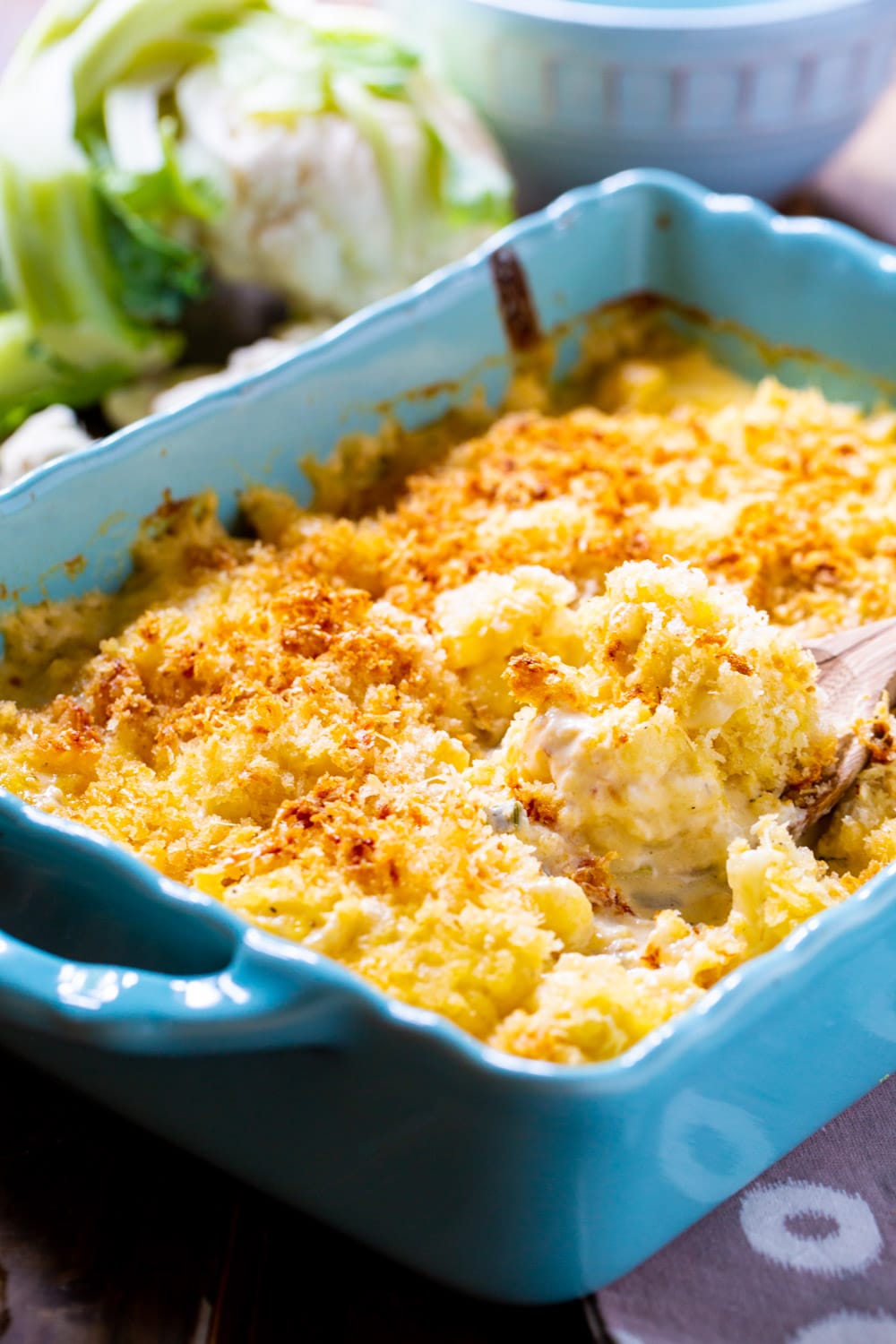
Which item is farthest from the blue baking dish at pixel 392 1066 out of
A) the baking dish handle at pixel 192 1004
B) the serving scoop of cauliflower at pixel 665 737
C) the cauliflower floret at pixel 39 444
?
the cauliflower floret at pixel 39 444

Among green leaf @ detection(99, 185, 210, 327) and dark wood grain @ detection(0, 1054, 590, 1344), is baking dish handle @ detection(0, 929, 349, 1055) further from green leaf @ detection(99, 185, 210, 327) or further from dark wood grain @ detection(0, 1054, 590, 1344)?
green leaf @ detection(99, 185, 210, 327)

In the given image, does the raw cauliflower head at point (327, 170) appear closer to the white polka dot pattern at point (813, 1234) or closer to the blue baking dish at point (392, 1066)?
the blue baking dish at point (392, 1066)

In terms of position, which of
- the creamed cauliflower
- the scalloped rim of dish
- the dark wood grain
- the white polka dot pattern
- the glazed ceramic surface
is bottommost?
the white polka dot pattern

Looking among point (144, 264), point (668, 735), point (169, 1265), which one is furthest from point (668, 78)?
point (169, 1265)

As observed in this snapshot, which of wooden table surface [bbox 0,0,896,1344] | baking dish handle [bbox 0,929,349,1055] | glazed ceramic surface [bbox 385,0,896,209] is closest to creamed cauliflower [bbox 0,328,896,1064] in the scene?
baking dish handle [bbox 0,929,349,1055]

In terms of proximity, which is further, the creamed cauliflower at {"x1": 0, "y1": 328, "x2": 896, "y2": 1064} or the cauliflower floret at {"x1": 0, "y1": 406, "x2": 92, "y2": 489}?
the cauliflower floret at {"x1": 0, "y1": 406, "x2": 92, "y2": 489}

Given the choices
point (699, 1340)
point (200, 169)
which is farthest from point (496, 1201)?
point (200, 169)
